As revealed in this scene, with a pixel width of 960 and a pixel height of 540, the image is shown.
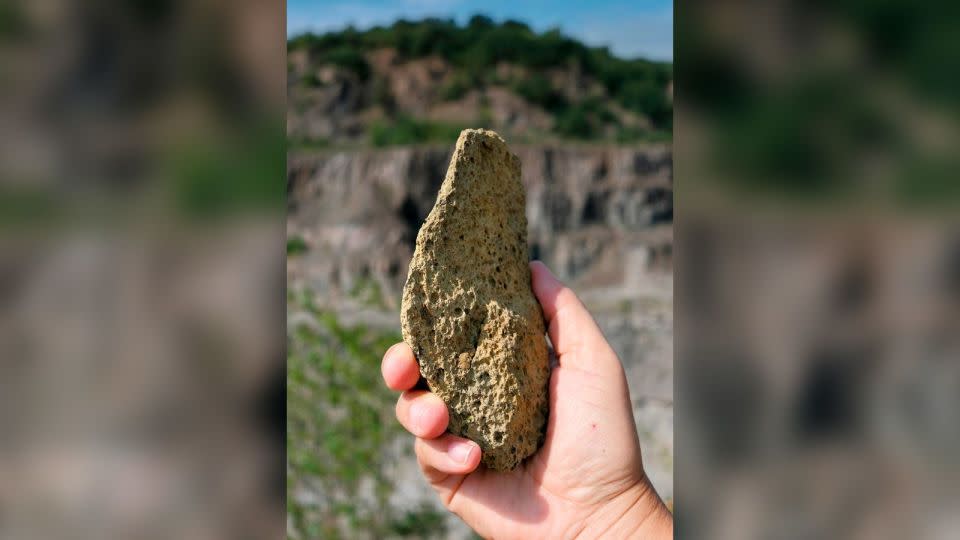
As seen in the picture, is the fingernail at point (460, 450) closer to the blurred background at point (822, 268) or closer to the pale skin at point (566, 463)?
the pale skin at point (566, 463)

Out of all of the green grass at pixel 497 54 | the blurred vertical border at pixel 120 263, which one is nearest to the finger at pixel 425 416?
the blurred vertical border at pixel 120 263

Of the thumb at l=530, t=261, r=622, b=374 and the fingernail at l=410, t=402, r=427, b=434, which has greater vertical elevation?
the thumb at l=530, t=261, r=622, b=374

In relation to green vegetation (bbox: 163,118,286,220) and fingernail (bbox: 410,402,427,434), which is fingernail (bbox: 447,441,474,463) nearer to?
fingernail (bbox: 410,402,427,434)

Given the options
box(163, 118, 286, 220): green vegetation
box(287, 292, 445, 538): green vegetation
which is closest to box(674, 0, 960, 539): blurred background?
box(163, 118, 286, 220): green vegetation

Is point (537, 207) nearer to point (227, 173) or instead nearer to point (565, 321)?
point (565, 321)

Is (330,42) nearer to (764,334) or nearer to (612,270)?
(612,270)

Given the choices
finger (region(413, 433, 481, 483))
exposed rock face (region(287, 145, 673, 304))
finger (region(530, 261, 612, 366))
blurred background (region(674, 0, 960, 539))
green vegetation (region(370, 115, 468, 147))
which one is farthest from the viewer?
green vegetation (region(370, 115, 468, 147))
